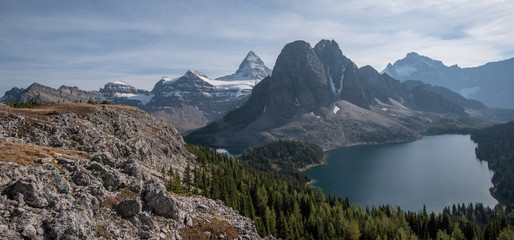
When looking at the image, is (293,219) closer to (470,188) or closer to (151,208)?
(151,208)

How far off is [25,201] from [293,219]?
5322cm

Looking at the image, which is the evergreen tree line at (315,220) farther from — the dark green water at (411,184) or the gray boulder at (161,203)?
the dark green water at (411,184)

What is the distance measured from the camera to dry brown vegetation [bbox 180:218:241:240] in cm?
3510

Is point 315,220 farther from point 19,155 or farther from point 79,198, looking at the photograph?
point 19,155

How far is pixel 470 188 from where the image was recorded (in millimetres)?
148375

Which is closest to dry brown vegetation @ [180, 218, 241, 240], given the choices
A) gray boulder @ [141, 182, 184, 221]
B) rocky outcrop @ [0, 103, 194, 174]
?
gray boulder @ [141, 182, 184, 221]

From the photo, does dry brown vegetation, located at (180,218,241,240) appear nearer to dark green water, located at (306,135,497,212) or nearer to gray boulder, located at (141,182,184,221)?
gray boulder, located at (141,182,184,221)

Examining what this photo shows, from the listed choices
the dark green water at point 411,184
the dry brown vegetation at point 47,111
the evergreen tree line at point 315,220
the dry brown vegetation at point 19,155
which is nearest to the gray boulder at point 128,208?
the dry brown vegetation at point 19,155

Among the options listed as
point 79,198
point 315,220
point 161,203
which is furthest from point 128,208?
point 315,220

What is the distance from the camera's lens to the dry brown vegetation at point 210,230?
115 feet

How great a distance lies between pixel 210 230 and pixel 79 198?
16.2 meters

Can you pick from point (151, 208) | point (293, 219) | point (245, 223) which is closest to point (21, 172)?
point (151, 208)

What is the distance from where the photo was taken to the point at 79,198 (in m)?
28.7

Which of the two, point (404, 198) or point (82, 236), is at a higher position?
point (82, 236)
